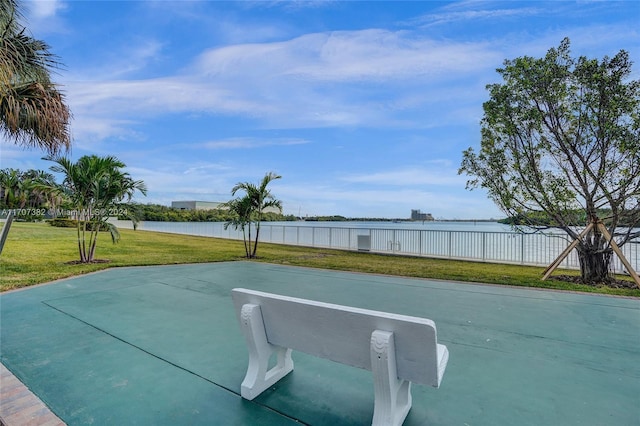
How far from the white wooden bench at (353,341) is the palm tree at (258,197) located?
29.8 ft

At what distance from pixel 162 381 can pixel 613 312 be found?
18.1ft

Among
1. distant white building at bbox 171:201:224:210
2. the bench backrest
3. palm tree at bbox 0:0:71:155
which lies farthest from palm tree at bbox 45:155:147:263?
distant white building at bbox 171:201:224:210

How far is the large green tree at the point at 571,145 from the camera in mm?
6383

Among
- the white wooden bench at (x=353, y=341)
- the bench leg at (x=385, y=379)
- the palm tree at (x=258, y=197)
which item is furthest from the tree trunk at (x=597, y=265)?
the palm tree at (x=258, y=197)

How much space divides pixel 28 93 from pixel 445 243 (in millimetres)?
12520

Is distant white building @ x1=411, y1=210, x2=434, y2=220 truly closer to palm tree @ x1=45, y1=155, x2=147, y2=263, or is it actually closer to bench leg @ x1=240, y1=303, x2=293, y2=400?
palm tree @ x1=45, y1=155, x2=147, y2=263

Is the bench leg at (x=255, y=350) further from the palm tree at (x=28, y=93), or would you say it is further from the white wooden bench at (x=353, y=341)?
the palm tree at (x=28, y=93)

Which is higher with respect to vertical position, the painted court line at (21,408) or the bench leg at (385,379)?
the bench leg at (385,379)

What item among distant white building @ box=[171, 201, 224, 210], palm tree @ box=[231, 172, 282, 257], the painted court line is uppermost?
distant white building @ box=[171, 201, 224, 210]

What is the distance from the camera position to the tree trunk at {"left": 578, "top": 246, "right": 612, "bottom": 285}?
693 cm

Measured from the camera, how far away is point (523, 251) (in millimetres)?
10078

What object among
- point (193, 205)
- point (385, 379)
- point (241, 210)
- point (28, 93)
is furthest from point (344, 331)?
point (193, 205)

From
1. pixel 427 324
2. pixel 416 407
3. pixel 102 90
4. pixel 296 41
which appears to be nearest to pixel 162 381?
pixel 416 407

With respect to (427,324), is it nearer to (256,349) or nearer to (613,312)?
(256,349)
